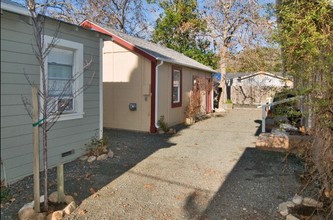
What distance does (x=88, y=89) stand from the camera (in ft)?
19.2

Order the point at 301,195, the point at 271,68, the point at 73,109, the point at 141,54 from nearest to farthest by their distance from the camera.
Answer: the point at 301,195
the point at 271,68
the point at 73,109
the point at 141,54

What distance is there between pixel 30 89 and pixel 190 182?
9.96 ft

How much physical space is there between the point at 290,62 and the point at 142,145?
14.3ft

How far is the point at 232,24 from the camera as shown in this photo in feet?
62.0

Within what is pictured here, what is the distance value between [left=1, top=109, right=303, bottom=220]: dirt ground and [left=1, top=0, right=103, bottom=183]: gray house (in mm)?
376

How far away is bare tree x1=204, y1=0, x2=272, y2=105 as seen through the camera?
59.8 feet

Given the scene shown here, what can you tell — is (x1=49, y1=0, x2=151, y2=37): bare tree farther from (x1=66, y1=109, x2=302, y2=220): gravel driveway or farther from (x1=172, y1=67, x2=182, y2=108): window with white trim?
(x1=66, y1=109, x2=302, y2=220): gravel driveway

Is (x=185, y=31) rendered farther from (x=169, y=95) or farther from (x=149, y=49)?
(x=169, y=95)

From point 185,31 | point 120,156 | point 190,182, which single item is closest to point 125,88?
point 120,156

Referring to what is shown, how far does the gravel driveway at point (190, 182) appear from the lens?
3.53 metres

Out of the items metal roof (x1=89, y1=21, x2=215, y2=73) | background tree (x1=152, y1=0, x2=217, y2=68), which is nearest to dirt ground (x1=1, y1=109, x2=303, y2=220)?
metal roof (x1=89, y1=21, x2=215, y2=73)

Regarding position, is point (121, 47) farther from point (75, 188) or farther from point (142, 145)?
point (75, 188)

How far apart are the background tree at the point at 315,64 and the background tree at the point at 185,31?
15.6 m

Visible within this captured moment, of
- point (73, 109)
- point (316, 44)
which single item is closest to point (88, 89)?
point (73, 109)
